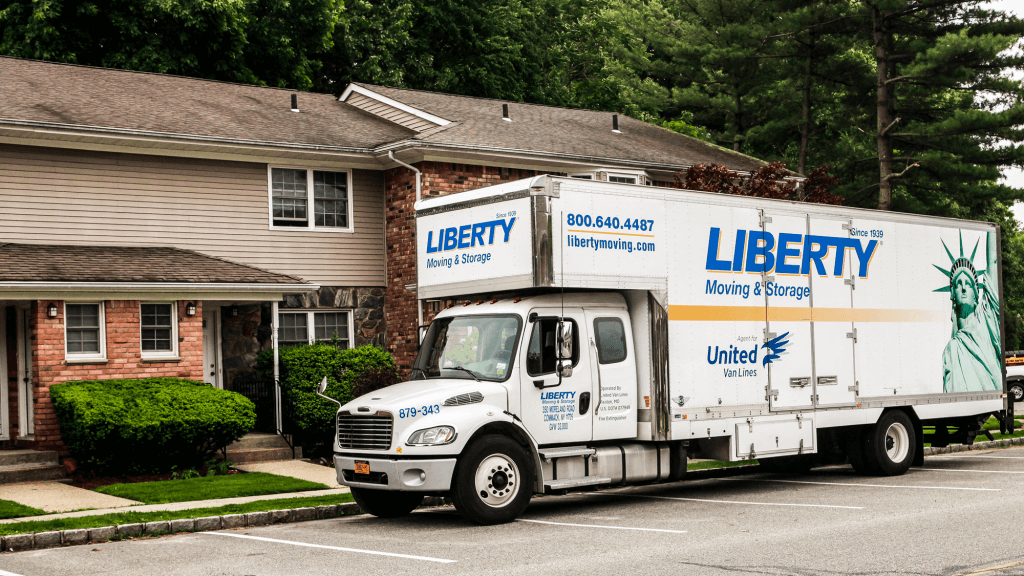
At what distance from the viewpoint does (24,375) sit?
1720 cm

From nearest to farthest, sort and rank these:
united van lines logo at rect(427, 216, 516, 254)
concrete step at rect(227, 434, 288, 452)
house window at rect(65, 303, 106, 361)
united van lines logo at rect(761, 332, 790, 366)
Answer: united van lines logo at rect(427, 216, 516, 254), united van lines logo at rect(761, 332, 790, 366), house window at rect(65, 303, 106, 361), concrete step at rect(227, 434, 288, 452)

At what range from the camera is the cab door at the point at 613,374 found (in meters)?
12.4

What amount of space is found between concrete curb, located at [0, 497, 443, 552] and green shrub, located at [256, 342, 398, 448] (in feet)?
16.4

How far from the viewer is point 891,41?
31.6 m

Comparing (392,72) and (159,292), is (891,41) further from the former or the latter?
(159,292)

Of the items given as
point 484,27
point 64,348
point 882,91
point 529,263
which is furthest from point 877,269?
point 484,27

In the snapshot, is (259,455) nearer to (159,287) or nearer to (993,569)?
(159,287)

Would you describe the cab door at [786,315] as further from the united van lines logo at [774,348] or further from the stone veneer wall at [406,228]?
the stone veneer wall at [406,228]

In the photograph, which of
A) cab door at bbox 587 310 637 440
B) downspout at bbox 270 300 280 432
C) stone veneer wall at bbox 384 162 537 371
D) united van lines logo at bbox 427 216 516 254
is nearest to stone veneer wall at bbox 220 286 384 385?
stone veneer wall at bbox 384 162 537 371

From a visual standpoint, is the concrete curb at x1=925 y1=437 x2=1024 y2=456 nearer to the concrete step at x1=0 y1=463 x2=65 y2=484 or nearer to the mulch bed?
the mulch bed

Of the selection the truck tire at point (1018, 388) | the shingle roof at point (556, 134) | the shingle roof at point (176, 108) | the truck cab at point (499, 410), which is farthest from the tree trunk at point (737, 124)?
the truck cab at point (499, 410)

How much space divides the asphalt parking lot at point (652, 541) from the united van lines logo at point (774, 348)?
169cm

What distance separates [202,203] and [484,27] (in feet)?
69.7

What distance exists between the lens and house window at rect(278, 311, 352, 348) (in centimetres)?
2055
